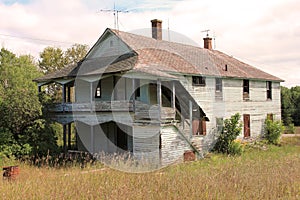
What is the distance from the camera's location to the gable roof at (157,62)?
19.9 meters

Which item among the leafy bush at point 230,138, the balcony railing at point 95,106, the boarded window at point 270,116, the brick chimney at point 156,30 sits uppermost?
the brick chimney at point 156,30

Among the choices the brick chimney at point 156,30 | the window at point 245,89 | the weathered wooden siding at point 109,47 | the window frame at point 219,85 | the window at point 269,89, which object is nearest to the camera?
the weathered wooden siding at point 109,47

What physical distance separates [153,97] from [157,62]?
2.27 metres

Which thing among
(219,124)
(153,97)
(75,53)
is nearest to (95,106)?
(153,97)

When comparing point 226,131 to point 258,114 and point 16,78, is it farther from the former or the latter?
point 16,78

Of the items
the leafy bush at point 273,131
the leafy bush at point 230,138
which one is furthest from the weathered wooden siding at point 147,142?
the leafy bush at point 273,131

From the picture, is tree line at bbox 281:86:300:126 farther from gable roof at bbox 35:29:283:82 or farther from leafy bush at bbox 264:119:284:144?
gable roof at bbox 35:29:283:82

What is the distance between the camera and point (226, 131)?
78.3 feet

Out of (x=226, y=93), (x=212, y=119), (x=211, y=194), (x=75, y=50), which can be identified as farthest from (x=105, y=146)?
(x=75, y=50)

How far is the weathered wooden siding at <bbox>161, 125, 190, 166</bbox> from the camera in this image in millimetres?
17797

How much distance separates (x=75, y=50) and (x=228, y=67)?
25.4m

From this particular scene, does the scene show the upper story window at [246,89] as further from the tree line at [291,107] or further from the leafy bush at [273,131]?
the tree line at [291,107]

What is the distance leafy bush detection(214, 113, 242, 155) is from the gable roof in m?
3.59

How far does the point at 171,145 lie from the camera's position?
59.9 ft
